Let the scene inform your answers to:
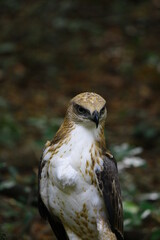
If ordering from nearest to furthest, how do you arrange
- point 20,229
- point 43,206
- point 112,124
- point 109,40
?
point 43,206
point 20,229
point 112,124
point 109,40

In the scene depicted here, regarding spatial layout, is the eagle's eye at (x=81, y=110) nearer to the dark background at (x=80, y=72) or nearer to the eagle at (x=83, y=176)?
the eagle at (x=83, y=176)

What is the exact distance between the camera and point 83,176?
4812 mm

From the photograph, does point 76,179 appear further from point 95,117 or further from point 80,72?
point 80,72

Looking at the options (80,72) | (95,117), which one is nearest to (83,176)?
(95,117)

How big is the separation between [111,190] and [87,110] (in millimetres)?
703

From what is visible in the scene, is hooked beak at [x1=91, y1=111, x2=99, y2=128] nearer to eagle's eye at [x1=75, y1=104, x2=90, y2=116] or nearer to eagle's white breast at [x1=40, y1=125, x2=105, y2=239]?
eagle's eye at [x1=75, y1=104, x2=90, y2=116]

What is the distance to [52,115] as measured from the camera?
35.4 feet

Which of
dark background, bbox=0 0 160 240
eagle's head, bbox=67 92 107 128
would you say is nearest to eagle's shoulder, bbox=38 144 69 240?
eagle's head, bbox=67 92 107 128

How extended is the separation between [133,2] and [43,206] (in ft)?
36.5

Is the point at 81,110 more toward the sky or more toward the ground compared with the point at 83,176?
more toward the sky

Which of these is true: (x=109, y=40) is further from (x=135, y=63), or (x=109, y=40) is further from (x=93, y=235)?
(x=93, y=235)

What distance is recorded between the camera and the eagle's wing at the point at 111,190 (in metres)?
4.90

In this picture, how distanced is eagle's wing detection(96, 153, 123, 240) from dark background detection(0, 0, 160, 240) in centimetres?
220

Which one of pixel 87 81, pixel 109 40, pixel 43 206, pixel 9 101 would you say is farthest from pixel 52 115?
pixel 43 206
